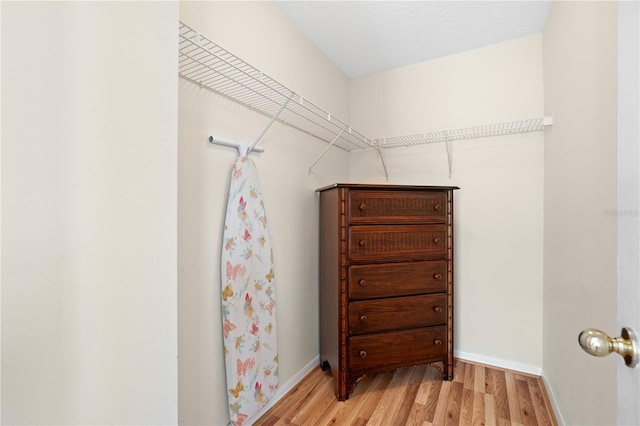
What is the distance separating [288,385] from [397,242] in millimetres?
1115

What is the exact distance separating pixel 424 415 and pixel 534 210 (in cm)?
147

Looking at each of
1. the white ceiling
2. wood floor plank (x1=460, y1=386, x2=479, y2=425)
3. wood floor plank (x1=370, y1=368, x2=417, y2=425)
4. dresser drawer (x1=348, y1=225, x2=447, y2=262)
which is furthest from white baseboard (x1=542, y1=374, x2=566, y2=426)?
the white ceiling

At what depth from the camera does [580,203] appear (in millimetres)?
1180

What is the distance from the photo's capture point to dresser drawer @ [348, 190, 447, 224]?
1.59 metres

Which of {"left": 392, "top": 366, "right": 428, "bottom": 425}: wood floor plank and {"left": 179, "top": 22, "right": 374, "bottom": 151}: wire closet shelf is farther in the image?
{"left": 392, "top": 366, "right": 428, "bottom": 425}: wood floor plank

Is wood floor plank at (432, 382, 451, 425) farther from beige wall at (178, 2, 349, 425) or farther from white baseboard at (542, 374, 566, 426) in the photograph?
beige wall at (178, 2, 349, 425)

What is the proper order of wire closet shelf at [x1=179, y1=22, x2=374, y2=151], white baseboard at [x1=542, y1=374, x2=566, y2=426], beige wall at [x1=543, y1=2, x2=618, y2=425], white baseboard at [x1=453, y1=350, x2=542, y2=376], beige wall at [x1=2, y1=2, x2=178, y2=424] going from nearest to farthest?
beige wall at [x1=2, y1=2, x2=178, y2=424], beige wall at [x1=543, y1=2, x2=618, y2=425], wire closet shelf at [x1=179, y1=22, x2=374, y2=151], white baseboard at [x1=542, y1=374, x2=566, y2=426], white baseboard at [x1=453, y1=350, x2=542, y2=376]

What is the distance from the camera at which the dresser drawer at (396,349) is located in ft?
5.28

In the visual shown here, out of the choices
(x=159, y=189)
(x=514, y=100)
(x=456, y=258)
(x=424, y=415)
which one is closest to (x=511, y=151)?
(x=514, y=100)

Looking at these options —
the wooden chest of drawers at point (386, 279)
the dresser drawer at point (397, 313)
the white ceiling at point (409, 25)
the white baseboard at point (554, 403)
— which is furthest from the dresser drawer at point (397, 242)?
the white ceiling at point (409, 25)

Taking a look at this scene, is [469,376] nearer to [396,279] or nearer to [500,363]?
[500,363]

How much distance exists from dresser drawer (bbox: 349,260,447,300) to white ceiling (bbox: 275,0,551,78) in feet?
4.98

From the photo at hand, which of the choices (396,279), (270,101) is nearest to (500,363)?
(396,279)

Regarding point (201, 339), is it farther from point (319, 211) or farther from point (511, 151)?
point (511, 151)
